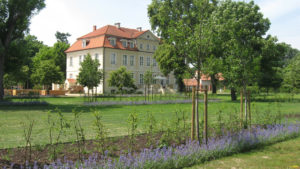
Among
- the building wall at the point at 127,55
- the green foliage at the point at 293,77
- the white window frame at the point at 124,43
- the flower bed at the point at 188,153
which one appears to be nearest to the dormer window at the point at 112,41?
the building wall at the point at 127,55

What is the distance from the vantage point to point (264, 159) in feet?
19.3

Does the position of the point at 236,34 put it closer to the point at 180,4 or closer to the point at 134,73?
the point at 180,4

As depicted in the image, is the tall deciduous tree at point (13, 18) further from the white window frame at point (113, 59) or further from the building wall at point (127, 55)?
the white window frame at point (113, 59)

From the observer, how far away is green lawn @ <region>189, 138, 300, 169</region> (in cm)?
539

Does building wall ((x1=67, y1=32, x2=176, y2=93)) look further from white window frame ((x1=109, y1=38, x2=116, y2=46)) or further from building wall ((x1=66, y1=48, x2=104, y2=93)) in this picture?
white window frame ((x1=109, y1=38, x2=116, y2=46))

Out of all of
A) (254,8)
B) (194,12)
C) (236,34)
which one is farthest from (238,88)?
(254,8)

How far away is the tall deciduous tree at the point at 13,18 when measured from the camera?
67.2 ft

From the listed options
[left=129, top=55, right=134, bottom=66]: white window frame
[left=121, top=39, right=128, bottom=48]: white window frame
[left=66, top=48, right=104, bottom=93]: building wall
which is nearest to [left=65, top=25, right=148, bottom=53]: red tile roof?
[left=121, top=39, right=128, bottom=48]: white window frame

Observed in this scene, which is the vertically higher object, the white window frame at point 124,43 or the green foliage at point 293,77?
the white window frame at point 124,43

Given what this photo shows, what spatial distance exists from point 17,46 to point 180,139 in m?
20.9

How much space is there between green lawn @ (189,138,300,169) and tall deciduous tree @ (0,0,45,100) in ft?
62.8

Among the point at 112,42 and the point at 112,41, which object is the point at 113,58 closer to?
the point at 112,42

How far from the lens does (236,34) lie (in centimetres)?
853

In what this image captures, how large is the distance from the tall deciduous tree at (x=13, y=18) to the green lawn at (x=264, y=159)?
1915 cm
